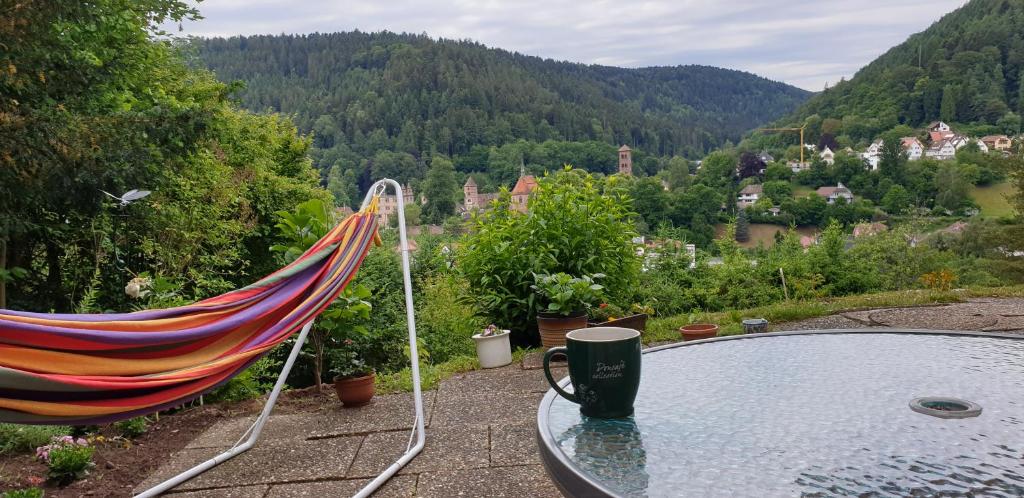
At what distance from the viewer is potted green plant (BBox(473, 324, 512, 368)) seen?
381 centimetres

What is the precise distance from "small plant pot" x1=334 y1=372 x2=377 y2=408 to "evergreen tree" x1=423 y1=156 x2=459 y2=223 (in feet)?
84.6

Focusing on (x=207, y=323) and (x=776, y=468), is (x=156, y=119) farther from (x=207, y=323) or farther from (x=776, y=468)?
(x=776, y=468)

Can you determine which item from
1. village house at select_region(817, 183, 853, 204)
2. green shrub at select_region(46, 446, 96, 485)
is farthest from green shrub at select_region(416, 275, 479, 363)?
village house at select_region(817, 183, 853, 204)

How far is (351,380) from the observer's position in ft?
10.4

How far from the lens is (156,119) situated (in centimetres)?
405

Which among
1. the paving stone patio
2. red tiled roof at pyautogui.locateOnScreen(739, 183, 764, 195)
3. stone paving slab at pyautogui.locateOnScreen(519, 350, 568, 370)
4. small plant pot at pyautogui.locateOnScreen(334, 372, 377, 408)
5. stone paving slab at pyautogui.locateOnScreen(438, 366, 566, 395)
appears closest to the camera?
the paving stone patio

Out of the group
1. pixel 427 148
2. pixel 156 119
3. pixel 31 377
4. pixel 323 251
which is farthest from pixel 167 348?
pixel 427 148

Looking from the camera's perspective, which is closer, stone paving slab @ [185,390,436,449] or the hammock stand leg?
the hammock stand leg

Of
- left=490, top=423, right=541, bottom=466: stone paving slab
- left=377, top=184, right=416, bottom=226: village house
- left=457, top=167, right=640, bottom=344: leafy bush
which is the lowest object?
left=490, top=423, right=541, bottom=466: stone paving slab

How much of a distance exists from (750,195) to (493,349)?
31683mm

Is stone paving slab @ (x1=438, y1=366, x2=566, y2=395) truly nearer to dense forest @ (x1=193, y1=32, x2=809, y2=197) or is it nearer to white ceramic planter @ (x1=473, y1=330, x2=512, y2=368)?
white ceramic planter @ (x1=473, y1=330, x2=512, y2=368)

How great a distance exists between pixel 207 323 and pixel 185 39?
9455 millimetres

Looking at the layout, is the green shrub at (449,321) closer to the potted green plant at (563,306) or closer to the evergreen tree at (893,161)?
the potted green plant at (563,306)

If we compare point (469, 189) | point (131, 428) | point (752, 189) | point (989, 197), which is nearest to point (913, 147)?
point (989, 197)
